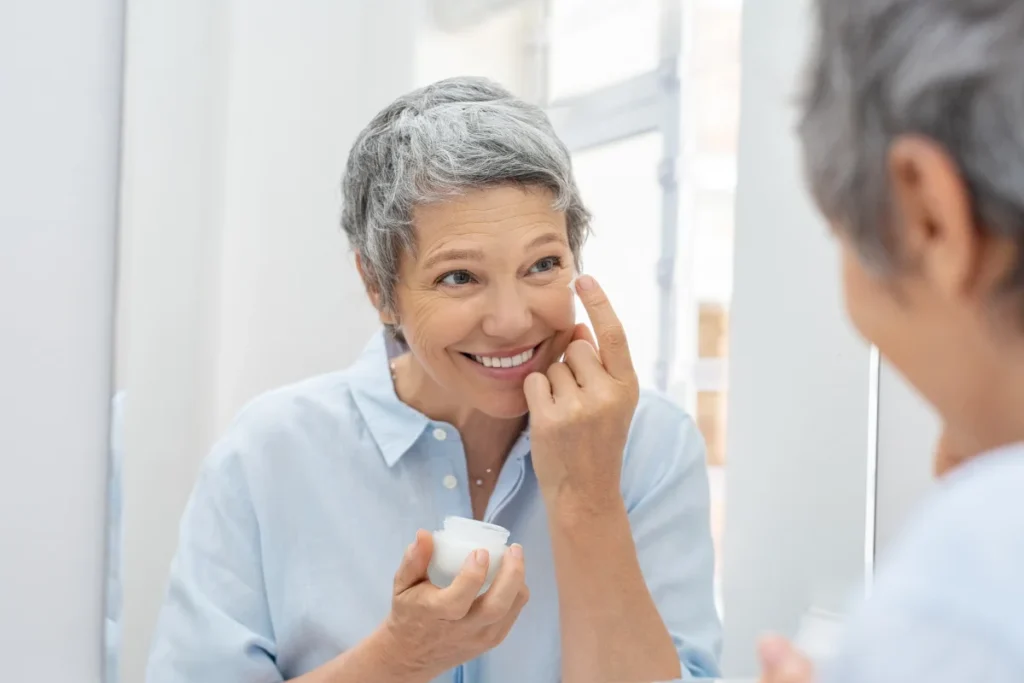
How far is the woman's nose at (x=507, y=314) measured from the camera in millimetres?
952

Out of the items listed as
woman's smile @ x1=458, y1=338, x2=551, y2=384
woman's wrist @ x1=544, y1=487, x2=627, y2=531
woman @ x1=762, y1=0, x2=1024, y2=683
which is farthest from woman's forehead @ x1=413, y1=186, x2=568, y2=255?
woman @ x1=762, y1=0, x2=1024, y2=683

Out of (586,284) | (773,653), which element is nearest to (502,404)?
(586,284)

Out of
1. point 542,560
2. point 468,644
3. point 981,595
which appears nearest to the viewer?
point 981,595

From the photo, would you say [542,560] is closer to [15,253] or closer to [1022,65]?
[15,253]

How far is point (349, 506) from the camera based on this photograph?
103cm

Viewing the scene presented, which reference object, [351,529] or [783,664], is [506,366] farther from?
[783,664]

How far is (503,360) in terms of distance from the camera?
99 cm

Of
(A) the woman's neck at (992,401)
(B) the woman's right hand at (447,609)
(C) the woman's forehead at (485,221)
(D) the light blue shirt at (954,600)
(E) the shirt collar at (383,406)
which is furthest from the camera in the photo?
(E) the shirt collar at (383,406)

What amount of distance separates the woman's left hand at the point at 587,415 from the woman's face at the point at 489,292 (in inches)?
1.2

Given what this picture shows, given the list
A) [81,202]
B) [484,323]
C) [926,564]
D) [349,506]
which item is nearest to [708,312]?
[484,323]

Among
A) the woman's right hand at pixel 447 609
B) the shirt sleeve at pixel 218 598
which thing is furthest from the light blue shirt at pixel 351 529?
the woman's right hand at pixel 447 609

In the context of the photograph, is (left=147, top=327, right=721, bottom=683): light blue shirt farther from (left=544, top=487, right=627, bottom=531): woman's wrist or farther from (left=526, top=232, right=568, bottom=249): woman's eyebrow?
(left=526, top=232, right=568, bottom=249): woman's eyebrow

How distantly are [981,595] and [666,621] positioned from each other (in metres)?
0.72

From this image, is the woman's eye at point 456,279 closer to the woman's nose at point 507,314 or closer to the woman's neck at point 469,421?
the woman's nose at point 507,314
